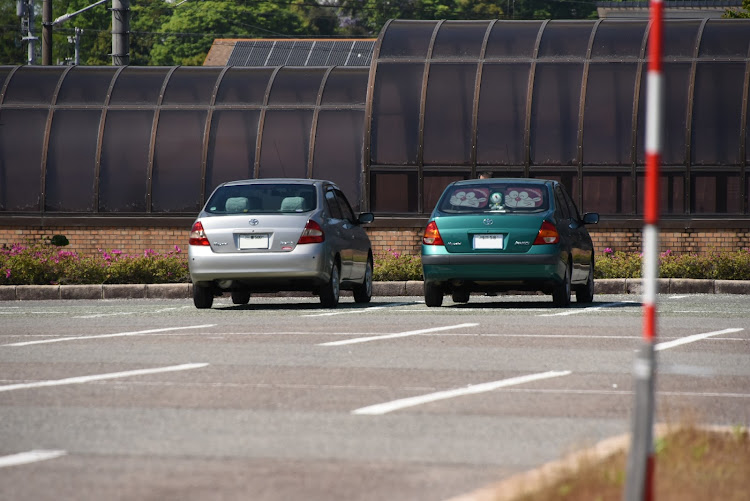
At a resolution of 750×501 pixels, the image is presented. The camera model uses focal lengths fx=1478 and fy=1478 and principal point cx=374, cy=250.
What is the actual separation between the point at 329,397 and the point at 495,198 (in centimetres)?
914

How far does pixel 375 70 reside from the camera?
2794cm

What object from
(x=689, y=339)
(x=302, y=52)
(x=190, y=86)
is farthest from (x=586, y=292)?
(x=302, y=52)

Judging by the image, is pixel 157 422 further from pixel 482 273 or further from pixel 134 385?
pixel 482 273

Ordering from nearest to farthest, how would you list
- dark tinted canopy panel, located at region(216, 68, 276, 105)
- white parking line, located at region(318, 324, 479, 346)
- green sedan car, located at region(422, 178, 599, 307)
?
white parking line, located at region(318, 324, 479, 346)
green sedan car, located at region(422, 178, 599, 307)
dark tinted canopy panel, located at region(216, 68, 276, 105)

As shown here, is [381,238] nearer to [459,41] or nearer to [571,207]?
[459,41]

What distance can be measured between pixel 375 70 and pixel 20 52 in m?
80.2

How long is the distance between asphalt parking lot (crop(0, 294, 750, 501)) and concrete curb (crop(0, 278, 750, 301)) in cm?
590

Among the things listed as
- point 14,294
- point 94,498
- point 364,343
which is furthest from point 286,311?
point 94,498

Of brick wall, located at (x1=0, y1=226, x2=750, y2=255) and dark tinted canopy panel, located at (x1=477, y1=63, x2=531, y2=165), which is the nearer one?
brick wall, located at (x1=0, y1=226, x2=750, y2=255)

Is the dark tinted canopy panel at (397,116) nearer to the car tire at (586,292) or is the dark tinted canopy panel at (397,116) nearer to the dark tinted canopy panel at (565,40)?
the dark tinted canopy panel at (565,40)

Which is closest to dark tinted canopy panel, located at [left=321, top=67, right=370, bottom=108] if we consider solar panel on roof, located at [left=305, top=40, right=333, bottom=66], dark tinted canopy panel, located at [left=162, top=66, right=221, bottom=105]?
dark tinted canopy panel, located at [left=162, top=66, right=221, bottom=105]

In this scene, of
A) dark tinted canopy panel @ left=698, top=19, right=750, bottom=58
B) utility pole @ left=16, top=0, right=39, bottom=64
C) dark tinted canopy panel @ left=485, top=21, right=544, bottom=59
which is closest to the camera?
dark tinted canopy panel @ left=698, top=19, right=750, bottom=58

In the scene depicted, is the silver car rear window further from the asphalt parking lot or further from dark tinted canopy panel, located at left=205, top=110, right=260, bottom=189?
dark tinted canopy panel, located at left=205, top=110, right=260, bottom=189

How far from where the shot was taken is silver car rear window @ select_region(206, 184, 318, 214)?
59.6ft
